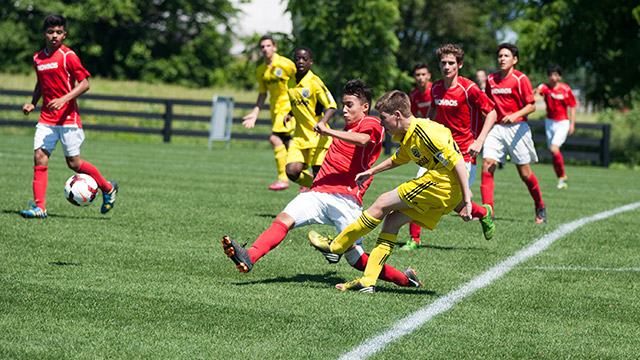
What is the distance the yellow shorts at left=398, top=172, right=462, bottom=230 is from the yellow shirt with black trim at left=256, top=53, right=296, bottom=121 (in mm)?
6729

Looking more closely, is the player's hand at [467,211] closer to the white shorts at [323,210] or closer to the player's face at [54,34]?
the white shorts at [323,210]

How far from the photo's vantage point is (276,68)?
12.1 m

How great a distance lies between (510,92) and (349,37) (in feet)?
77.6

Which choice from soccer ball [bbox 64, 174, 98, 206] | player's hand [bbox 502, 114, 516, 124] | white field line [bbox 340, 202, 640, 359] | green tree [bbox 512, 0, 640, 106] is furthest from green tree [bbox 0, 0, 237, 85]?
white field line [bbox 340, 202, 640, 359]

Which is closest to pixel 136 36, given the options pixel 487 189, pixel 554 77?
pixel 554 77

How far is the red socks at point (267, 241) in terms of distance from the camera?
5.65 metres

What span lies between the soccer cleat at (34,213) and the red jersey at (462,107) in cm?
444

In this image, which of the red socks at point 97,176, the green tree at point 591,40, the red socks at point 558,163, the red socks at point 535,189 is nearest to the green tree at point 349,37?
the green tree at point 591,40

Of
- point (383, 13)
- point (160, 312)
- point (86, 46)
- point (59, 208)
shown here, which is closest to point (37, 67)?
point (59, 208)

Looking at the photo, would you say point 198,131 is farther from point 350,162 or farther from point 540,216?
point 350,162

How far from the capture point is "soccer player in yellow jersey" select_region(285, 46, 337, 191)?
951 cm

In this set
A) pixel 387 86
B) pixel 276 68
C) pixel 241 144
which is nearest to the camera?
pixel 276 68

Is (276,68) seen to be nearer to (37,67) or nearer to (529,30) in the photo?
(37,67)

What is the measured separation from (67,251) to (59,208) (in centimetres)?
289
